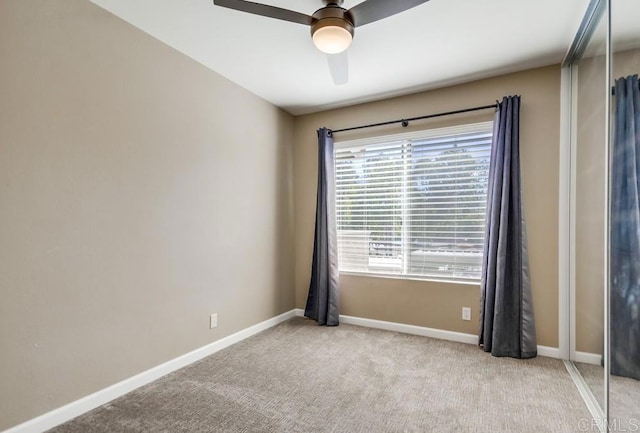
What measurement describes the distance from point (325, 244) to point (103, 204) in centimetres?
221

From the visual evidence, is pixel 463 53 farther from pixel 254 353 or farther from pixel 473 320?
pixel 254 353

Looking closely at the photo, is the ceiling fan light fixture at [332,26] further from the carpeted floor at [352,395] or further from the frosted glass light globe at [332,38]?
the carpeted floor at [352,395]

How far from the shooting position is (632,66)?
1.54 meters

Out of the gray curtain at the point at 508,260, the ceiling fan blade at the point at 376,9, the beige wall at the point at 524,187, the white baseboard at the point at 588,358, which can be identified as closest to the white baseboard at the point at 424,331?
the beige wall at the point at 524,187

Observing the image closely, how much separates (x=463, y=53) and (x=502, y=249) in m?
1.67

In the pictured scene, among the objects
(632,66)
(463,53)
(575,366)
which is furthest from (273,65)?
(575,366)

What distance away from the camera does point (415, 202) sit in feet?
11.2

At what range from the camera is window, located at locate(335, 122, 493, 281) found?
312 centimetres

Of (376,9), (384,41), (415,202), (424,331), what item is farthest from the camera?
(415,202)

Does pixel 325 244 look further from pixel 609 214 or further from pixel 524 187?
pixel 609 214

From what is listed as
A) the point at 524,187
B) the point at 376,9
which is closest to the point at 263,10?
the point at 376,9

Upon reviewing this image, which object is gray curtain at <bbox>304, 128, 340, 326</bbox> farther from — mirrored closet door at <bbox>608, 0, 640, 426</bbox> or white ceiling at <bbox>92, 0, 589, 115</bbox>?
mirrored closet door at <bbox>608, 0, 640, 426</bbox>

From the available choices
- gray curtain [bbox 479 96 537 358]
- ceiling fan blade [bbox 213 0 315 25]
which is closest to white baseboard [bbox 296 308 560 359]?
gray curtain [bbox 479 96 537 358]
